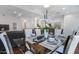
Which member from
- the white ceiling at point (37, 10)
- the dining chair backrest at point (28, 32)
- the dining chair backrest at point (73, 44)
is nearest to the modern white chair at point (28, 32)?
the dining chair backrest at point (28, 32)

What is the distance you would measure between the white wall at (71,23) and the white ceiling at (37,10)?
0.07m

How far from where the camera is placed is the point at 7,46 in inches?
56.6

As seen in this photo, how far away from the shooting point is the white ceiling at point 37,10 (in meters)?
1.39

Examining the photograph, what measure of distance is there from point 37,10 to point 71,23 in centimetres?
52

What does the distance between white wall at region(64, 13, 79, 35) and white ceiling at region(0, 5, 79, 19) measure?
7cm

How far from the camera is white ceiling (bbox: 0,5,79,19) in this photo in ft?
4.58

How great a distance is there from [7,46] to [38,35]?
→ 1.53ft

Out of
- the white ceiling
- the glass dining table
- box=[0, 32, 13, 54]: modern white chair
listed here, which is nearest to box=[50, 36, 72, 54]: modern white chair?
the glass dining table

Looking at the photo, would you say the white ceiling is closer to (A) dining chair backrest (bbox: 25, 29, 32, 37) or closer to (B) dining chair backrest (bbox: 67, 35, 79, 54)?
Answer: (A) dining chair backrest (bbox: 25, 29, 32, 37)

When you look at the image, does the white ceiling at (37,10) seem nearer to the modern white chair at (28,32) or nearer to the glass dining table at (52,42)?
the modern white chair at (28,32)

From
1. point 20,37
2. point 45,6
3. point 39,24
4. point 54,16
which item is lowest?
point 20,37

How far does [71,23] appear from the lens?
1.44m
